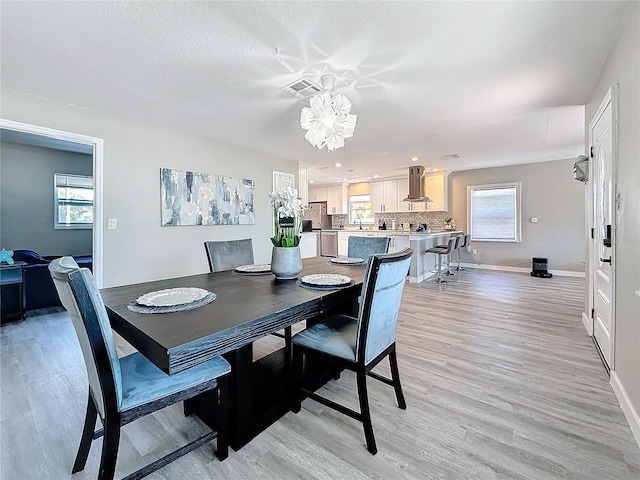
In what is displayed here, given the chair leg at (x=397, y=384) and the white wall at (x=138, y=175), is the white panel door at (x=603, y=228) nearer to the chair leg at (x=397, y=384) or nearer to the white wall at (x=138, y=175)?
the chair leg at (x=397, y=384)

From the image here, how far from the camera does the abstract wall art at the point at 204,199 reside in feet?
12.2

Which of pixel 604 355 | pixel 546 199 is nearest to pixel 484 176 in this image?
pixel 546 199

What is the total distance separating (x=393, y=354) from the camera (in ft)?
5.81

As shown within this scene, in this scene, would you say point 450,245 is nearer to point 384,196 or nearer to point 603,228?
point 384,196

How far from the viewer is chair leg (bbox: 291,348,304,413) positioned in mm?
1722

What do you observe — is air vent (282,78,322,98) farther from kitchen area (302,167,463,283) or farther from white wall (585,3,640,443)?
kitchen area (302,167,463,283)

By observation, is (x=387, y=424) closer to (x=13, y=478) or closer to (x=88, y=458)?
(x=88, y=458)

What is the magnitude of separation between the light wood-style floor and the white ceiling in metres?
2.33

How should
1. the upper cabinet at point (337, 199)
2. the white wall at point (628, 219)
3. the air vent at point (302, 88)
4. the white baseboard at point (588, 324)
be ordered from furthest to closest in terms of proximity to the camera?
the upper cabinet at point (337, 199), the white baseboard at point (588, 324), the air vent at point (302, 88), the white wall at point (628, 219)

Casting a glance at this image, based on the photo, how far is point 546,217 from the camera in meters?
6.16

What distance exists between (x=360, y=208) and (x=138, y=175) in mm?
6081

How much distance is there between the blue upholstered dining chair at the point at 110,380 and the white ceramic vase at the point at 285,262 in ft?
2.25

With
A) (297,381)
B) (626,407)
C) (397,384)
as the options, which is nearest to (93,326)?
(297,381)

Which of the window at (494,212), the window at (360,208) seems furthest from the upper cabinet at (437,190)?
the window at (360,208)
